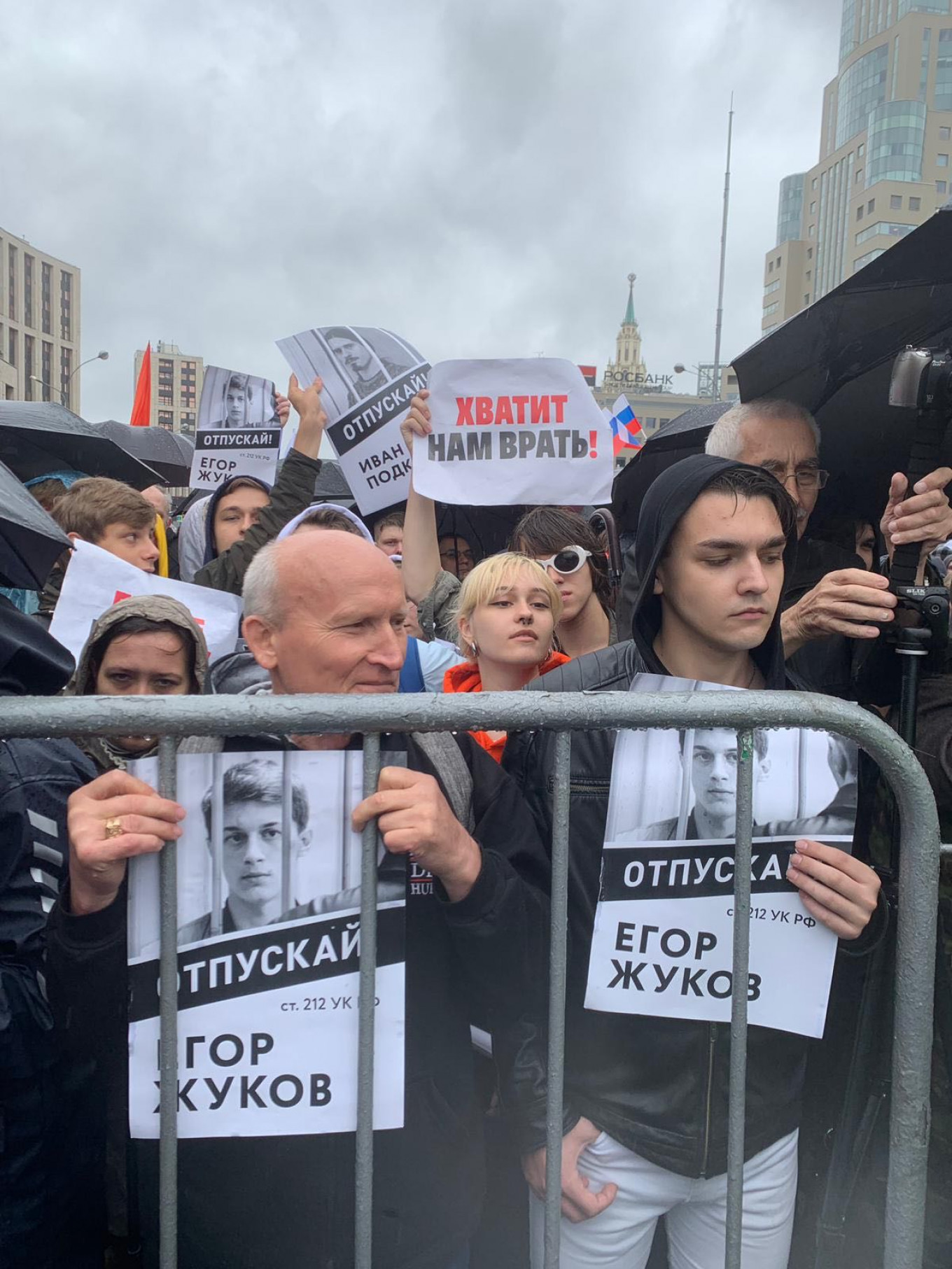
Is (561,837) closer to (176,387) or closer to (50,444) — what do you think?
(50,444)

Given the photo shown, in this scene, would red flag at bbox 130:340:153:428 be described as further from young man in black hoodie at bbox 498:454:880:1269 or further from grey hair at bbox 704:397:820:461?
young man in black hoodie at bbox 498:454:880:1269

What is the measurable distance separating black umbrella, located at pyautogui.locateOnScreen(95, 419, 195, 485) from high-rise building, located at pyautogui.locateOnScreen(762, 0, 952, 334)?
72.8 metres

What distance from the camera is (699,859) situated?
1491mm

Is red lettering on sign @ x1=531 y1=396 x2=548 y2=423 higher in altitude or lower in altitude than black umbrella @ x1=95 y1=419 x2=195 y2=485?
lower

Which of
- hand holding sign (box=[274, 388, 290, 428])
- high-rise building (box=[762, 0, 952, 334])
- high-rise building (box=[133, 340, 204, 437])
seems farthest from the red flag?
high-rise building (box=[762, 0, 952, 334])

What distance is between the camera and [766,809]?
150 cm

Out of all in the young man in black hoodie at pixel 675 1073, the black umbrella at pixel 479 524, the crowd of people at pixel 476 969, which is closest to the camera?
the crowd of people at pixel 476 969

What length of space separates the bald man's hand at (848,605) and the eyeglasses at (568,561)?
135cm

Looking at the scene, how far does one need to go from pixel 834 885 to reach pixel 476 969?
555 millimetres

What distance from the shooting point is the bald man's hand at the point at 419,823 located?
1.37m

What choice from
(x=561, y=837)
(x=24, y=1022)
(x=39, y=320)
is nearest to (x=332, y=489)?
(x=24, y=1022)

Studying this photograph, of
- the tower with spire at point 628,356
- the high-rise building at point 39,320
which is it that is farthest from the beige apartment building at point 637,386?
the high-rise building at point 39,320

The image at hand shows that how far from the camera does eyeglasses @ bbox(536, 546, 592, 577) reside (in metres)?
3.33

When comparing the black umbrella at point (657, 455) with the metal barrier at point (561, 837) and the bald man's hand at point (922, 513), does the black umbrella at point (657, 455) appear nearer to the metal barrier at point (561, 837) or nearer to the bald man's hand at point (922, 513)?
the bald man's hand at point (922, 513)
